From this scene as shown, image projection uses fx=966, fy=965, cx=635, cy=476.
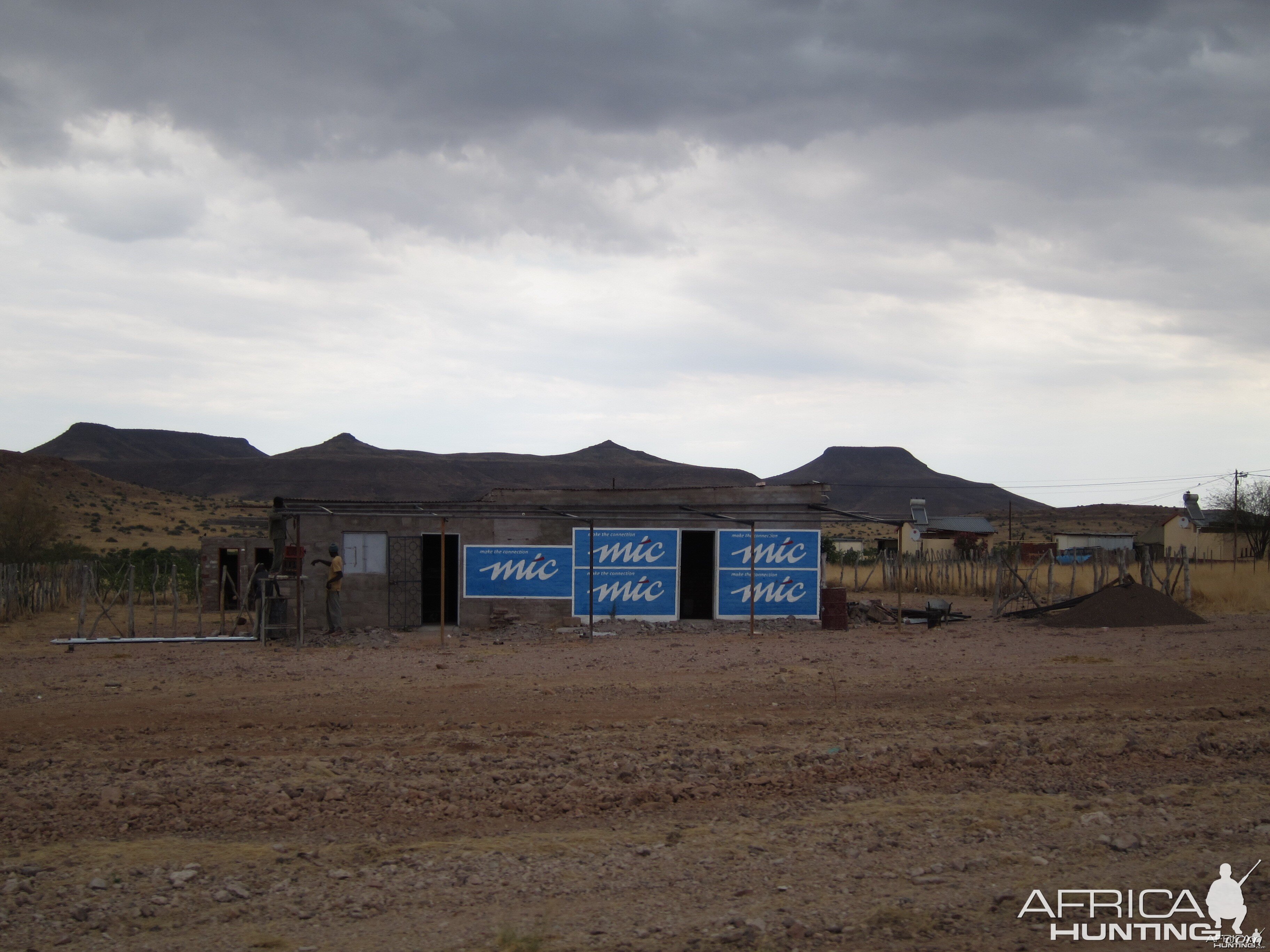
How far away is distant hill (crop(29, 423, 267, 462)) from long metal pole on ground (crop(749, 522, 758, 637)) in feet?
325

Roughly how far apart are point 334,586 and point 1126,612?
1656 centimetres

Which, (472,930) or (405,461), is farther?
(405,461)

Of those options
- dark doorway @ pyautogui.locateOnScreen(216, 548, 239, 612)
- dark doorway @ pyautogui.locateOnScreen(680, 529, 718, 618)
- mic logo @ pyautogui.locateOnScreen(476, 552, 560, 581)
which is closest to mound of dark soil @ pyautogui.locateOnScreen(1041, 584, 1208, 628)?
dark doorway @ pyautogui.locateOnScreen(680, 529, 718, 618)

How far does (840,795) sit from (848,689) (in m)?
5.01

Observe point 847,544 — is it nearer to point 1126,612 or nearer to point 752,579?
point 1126,612

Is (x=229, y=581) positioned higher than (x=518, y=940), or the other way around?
(x=229, y=581)

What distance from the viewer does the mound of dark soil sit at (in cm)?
2045

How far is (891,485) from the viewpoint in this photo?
143 metres

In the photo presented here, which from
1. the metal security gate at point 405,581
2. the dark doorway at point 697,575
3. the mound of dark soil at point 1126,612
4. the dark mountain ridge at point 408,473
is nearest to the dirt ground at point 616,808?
the metal security gate at point 405,581

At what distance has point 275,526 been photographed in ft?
68.1

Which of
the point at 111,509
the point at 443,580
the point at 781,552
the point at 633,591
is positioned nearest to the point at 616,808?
the point at 443,580

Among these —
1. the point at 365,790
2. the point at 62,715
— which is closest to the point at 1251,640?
the point at 365,790

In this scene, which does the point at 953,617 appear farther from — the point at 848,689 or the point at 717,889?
the point at 717,889

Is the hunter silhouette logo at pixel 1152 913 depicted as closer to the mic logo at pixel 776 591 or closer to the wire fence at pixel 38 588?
the mic logo at pixel 776 591
